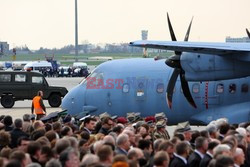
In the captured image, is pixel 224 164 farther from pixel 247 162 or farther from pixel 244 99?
pixel 244 99

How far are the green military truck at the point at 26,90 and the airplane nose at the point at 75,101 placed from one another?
19410 mm

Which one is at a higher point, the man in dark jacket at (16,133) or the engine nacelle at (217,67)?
the engine nacelle at (217,67)

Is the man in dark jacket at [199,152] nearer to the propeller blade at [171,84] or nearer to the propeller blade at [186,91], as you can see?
the propeller blade at [186,91]

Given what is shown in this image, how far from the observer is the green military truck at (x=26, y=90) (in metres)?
52.7

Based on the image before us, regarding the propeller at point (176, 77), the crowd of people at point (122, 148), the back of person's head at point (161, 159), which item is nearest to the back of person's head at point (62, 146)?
the crowd of people at point (122, 148)

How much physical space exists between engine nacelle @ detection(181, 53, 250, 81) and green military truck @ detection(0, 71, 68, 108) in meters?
25.1

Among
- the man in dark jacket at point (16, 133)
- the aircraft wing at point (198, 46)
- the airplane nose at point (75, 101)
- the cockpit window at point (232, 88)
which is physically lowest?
the airplane nose at point (75, 101)

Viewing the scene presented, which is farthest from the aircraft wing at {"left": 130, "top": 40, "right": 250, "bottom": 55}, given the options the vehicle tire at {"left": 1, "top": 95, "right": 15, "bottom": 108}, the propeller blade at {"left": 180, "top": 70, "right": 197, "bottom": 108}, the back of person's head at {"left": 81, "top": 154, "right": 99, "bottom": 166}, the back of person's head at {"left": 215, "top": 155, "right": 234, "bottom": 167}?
the vehicle tire at {"left": 1, "top": 95, "right": 15, "bottom": 108}

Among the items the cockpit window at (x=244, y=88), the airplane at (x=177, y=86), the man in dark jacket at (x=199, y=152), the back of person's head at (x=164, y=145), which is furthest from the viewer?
the cockpit window at (x=244, y=88)

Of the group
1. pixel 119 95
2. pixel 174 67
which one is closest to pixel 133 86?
pixel 119 95

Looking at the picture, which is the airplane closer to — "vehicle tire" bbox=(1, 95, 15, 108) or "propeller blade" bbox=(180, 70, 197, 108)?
"propeller blade" bbox=(180, 70, 197, 108)

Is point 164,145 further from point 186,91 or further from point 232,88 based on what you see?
point 232,88

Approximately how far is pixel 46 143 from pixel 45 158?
1095 mm

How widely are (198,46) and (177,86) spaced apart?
370 centimetres
